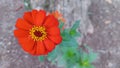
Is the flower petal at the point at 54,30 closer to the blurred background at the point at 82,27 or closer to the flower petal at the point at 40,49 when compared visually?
the flower petal at the point at 40,49

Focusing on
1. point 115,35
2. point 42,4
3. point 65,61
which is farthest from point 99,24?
Result: point 65,61

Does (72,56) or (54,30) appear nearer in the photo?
(54,30)

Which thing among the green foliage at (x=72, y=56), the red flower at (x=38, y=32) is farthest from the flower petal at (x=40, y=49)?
the green foliage at (x=72, y=56)

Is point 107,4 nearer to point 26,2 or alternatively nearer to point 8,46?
point 26,2

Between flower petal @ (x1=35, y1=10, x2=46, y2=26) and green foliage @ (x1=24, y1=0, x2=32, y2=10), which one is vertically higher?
flower petal @ (x1=35, y1=10, x2=46, y2=26)

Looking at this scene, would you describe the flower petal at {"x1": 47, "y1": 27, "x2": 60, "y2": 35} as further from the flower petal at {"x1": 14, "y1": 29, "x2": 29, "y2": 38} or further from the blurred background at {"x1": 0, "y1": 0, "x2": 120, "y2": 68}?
the blurred background at {"x1": 0, "y1": 0, "x2": 120, "y2": 68}

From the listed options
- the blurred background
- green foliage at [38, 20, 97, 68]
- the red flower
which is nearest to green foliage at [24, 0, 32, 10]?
the blurred background

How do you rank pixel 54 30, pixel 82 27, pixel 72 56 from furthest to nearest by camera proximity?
pixel 82 27 → pixel 72 56 → pixel 54 30

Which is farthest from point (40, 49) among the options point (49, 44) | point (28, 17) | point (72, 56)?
point (72, 56)

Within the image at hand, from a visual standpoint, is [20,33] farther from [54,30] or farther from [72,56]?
[72,56]
